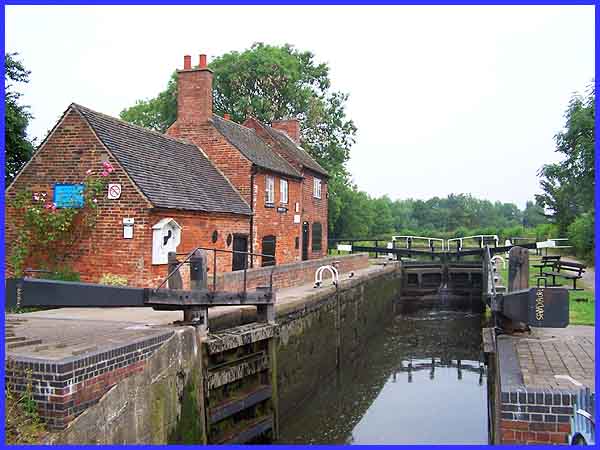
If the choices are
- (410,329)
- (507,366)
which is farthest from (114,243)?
(410,329)

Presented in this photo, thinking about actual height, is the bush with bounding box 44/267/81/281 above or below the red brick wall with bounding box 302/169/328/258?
below

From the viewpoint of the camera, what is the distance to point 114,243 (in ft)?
48.4

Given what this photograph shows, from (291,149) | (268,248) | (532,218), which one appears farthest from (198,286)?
(532,218)

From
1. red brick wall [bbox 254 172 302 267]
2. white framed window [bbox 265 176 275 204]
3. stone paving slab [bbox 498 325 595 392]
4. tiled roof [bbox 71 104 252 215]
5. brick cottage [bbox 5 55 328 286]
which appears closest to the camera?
stone paving slab [bbox 498 325 595 392]

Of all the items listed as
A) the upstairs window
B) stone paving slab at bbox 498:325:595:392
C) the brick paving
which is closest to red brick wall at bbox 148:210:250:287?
the upstairs window

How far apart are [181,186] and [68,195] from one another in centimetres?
317

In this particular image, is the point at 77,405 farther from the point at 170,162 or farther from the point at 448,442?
the point at 170,162

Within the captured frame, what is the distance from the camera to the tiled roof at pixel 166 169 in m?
15.4

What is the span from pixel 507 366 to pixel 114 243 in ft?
34.8

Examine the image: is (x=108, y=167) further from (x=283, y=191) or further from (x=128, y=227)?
(x=283, y=191)

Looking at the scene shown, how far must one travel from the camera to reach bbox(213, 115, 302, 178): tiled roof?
21500 mm

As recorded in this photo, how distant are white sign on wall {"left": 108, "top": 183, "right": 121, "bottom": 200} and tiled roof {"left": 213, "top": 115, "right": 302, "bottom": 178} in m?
6.84

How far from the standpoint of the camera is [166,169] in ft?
57.2

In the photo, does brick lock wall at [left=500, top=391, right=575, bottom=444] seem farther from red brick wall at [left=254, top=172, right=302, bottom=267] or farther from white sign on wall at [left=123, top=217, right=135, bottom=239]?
red brick wall at [left=254, top=172, right=302, bottom=267]
